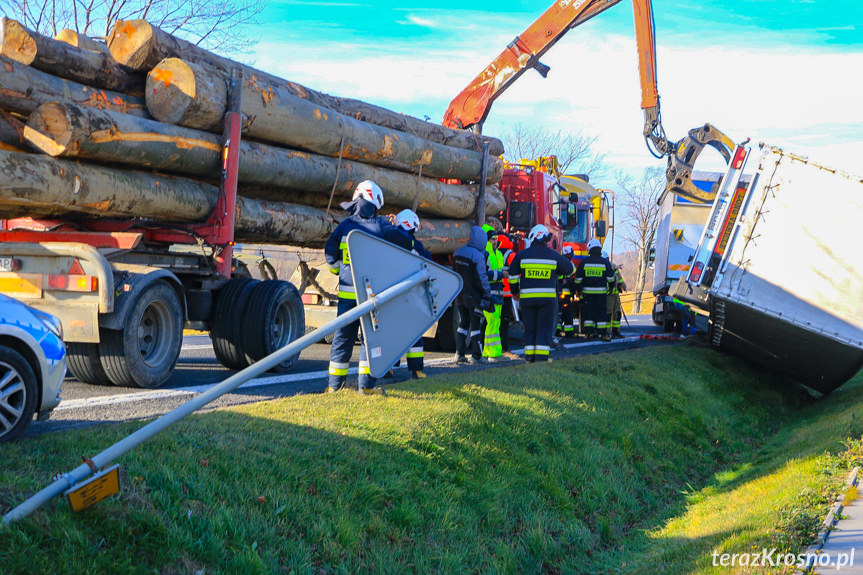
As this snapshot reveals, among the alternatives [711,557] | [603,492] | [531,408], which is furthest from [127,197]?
[711,557]

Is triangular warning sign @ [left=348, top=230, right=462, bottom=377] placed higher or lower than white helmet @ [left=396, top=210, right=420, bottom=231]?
lower

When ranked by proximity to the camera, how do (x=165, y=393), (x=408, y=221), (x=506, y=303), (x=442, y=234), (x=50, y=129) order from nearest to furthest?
(x=50, y=129), (x=165, y=393), (x=408, y=221), (x=442, y=234), (x=506, y=303)

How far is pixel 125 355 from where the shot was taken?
710 centimetres

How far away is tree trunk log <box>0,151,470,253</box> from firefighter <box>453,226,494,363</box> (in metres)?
1.96

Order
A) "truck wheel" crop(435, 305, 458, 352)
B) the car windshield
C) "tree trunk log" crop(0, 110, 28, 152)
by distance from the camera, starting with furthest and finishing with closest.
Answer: the car windshield → "truck wheel" crop(435, 305, 458, 352) → "tree trunk log" crop(0, 110, 28, 152)

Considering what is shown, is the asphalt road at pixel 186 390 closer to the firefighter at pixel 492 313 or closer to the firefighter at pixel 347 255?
the firefighter at pixel 492 313

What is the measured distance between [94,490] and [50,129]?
4601mm

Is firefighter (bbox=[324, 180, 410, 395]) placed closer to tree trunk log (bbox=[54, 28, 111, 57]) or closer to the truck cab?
tree trunk log (bbox=[54, 28, 111, 57])

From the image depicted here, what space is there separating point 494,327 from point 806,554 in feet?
22.1

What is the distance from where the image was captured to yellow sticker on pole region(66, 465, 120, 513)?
124 inches

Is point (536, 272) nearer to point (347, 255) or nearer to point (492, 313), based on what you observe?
point (492, 313)

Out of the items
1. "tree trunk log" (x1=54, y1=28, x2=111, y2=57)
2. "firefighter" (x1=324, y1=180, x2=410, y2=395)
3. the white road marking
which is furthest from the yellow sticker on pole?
"tree trunk log" (x1=54, y1=28, x2=111, y2=57)

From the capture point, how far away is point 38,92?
6887 millimetres

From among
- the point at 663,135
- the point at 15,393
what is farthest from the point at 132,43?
the point at 663,135
